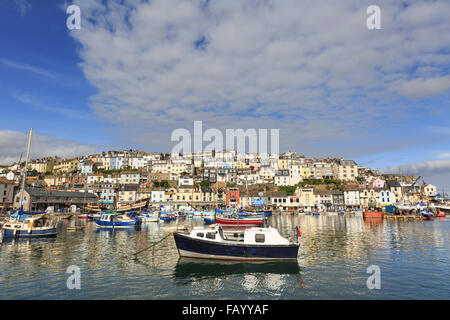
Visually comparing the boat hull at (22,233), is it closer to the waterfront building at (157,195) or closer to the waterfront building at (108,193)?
the waterfront building at (157,195)

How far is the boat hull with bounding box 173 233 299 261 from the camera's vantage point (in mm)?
21422

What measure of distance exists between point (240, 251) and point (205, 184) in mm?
113579

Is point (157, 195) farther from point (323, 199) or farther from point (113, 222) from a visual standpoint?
point (323, 199)

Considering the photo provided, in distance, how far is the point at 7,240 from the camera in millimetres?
33250

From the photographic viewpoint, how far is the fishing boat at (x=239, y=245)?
21422mm

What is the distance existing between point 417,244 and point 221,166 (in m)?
129

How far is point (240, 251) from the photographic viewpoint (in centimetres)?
2158

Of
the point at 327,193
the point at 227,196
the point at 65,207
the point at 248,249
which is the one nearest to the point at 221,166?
the point at 227,196

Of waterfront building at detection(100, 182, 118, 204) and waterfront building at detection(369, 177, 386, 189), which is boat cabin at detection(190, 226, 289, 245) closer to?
waterfront building at detection(100, 182, 118, 204)

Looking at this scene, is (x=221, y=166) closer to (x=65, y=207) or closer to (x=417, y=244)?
(x=65, y=207)

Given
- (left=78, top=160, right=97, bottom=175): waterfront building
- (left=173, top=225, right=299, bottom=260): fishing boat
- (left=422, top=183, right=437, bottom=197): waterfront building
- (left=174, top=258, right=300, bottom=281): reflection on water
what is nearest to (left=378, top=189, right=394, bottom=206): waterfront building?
(left=422, top=183, right=437, bottom=197): waterfront building

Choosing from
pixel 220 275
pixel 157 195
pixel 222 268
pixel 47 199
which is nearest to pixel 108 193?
pixel 157 195
